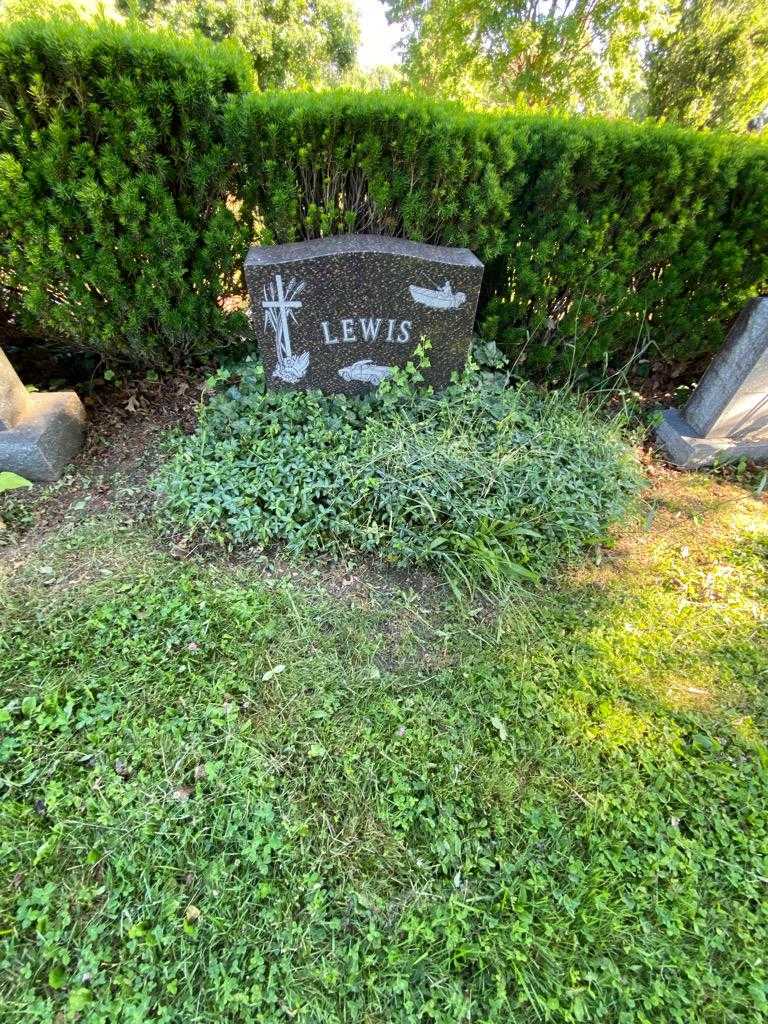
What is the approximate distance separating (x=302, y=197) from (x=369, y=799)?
2.97 meters

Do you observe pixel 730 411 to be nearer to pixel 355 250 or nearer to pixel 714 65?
pixel 355 250

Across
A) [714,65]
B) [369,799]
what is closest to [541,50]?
[714,65]

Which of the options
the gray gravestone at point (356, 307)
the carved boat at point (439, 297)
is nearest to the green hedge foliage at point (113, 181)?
the gray gravestone at point (356, 307)

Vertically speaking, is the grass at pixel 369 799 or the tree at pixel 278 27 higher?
the tree at pixel 278 27

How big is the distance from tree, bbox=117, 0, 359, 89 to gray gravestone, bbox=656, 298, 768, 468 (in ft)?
36.3

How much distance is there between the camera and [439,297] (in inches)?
108

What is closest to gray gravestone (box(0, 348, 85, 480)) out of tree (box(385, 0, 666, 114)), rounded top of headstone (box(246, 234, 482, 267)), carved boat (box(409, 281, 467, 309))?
rounded top of headstone (box(246, 234, 482, 267))

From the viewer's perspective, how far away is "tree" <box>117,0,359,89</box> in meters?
10.6

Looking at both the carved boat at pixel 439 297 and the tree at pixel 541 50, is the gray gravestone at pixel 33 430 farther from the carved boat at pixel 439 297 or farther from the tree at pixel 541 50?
the tree at pixel 541 50

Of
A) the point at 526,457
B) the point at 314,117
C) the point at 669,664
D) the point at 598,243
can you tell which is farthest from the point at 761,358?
the point at 314,117

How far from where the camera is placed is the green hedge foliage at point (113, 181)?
7.24 feet

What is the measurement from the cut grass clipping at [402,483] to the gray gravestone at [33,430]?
660mm

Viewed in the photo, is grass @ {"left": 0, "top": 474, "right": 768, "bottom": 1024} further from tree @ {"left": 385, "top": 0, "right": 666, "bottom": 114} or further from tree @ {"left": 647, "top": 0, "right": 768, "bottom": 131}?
tree @ {"left": 385, "top": 0, "right": 666, "bottom": 114}

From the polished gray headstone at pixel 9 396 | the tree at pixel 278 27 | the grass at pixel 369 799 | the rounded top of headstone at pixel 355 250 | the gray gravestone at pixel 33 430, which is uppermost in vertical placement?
the tree at pixel 278 27
